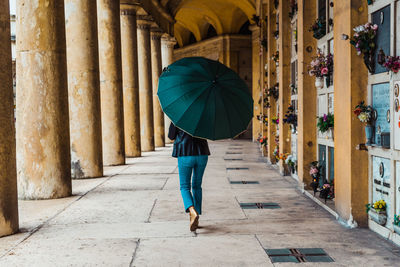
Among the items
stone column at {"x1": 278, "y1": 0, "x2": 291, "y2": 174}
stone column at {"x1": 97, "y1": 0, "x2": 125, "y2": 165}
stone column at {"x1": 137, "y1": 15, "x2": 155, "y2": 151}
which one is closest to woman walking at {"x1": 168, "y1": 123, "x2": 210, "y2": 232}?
stone column at {"x1": 278, "y1": 0, "x2": 291, "y2": 174}

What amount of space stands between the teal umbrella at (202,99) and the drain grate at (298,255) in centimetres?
126

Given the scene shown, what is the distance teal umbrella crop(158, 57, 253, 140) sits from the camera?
16.1ft

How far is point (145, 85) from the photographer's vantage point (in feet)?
58.1

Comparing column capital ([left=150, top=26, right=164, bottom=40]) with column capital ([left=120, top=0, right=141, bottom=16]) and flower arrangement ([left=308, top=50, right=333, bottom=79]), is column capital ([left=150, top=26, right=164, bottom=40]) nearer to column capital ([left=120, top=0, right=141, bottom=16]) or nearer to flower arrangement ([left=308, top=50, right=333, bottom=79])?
column capital ([left=120, top=0, right=141, bottom=16])

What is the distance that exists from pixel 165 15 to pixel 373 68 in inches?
684

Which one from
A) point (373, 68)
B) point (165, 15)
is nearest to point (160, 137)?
point (165, 15)

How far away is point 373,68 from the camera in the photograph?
199 inches

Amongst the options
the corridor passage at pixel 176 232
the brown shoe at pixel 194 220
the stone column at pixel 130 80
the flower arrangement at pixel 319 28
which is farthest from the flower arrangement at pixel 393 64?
the stone column at pixel 130 80

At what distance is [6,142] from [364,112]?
3746 mm

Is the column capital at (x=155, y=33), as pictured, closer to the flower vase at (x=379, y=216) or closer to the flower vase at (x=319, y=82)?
the flower vase at (x=319, y=82)

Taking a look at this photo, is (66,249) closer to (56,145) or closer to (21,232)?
(21,232)

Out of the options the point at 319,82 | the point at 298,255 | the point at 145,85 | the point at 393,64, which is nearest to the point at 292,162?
the point at 319,82

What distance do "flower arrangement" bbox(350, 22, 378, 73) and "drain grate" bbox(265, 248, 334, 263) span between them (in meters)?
1.96

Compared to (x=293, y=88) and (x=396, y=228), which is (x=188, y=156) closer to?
(x=396, y=228)
